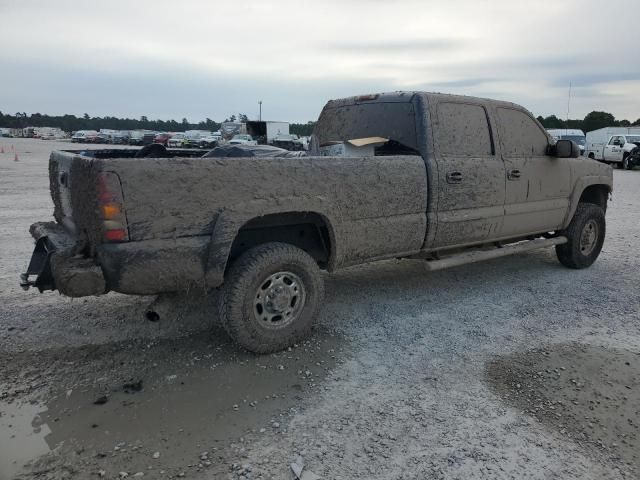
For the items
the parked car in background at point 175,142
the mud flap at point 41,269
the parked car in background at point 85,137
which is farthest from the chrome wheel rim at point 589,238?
the parked car in background at point 85,137

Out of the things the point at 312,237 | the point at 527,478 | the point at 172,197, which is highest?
the point at 172,197

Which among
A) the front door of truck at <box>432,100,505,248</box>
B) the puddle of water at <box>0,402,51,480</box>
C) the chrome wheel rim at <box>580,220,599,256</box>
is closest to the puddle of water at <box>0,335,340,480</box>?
the puddle of water at <box>0,402,51,480</box>

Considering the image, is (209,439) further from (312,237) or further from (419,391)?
(312,237)

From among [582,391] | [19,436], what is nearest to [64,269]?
[19,436]

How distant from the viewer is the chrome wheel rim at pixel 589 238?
629 cm

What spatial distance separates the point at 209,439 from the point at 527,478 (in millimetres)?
1665

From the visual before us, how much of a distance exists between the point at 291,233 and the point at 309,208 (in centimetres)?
46

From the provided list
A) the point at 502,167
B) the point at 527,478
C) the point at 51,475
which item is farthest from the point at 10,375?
the point at 502,167

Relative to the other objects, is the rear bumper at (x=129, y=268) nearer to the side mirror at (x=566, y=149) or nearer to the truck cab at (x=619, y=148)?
the side mirror at (x=566, y=149)

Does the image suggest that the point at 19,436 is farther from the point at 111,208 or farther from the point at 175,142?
the point at 175,142

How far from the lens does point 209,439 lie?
2.78 metres

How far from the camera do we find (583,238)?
631 cm

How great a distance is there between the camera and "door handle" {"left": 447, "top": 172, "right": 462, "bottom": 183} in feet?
15.3

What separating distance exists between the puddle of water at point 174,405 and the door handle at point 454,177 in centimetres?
191
